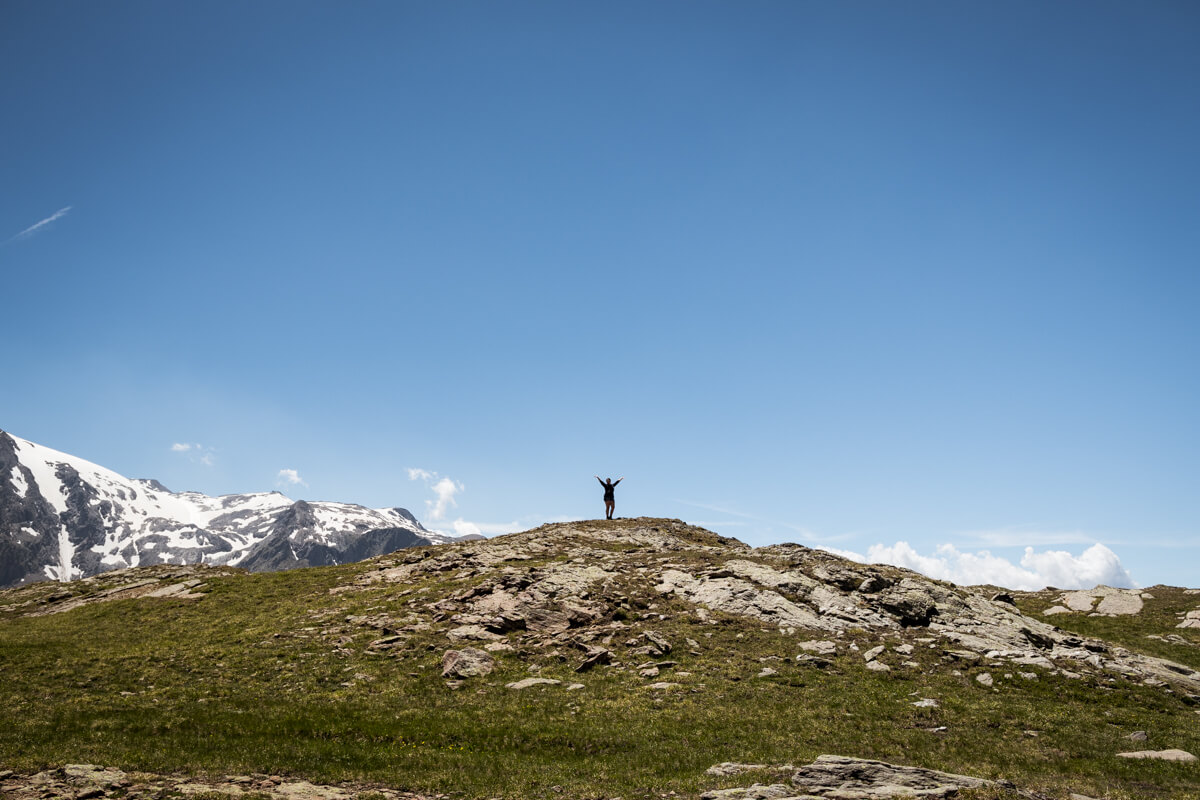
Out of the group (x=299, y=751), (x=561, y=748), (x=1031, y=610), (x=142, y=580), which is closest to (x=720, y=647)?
(x=561, y=748)

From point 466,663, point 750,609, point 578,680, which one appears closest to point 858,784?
point 578,680

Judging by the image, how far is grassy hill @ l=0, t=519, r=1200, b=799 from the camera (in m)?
22.9

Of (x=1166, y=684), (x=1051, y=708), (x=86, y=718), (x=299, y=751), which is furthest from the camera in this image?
(x=1166, y=684)

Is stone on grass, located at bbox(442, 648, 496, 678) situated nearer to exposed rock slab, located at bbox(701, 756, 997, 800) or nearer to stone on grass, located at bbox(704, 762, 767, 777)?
stone on grass, located at bbox(704, 762, 767, 777)

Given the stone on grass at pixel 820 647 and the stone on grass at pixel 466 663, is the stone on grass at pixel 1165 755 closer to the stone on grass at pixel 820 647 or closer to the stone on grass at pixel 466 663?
the stone on grass at pixel 820 647

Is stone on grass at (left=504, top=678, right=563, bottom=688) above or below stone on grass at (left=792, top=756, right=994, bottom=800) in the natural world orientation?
below

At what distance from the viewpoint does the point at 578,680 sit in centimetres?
3391

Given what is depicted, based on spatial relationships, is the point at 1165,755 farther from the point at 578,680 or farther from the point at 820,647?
the point at 578,680

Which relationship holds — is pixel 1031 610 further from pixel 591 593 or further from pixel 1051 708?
pixel 591 593

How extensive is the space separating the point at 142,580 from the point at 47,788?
5289 cm

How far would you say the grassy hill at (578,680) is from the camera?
22891 millimetres

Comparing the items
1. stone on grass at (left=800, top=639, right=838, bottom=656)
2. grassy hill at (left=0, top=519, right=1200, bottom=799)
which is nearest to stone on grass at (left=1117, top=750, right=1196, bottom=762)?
grassy hill at (left=0, top=519, right=1200, bottom=799)

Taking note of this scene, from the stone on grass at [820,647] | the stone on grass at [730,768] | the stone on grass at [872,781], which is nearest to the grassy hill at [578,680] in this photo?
the stone on grass at [820,647]

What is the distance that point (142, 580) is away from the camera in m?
62.2
